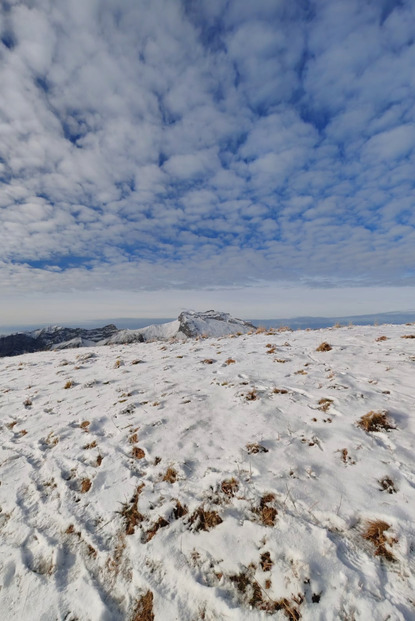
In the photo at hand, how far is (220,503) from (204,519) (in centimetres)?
34

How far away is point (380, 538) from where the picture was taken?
11.7ft

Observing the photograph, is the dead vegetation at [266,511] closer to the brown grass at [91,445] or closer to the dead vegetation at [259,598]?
the dead vegetation at [259,598]

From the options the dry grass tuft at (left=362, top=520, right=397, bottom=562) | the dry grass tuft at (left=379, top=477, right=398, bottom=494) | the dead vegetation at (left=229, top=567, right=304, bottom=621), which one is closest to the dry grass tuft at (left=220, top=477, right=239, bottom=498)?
the dead vegetation at (left=229, top=567, right=304, bottom=621)

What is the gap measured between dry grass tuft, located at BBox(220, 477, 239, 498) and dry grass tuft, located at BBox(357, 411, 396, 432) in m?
2.94

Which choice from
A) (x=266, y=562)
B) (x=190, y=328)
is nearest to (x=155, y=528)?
(x=266, y=562)

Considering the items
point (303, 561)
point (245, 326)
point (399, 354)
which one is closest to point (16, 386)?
point (303, 561)

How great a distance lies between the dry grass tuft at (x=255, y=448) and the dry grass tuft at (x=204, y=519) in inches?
56.6

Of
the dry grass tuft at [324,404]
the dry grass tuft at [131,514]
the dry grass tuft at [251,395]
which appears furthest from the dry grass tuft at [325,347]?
the dry grass tuft at [131,514]

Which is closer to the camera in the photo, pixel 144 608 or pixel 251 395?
pixel 144 608

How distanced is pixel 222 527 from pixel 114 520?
6.05 feet

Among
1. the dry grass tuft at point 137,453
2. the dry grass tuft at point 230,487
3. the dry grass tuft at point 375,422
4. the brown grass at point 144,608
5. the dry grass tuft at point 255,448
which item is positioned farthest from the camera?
the dry grass tuft at point 137,453

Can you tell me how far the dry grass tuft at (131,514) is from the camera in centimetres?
434

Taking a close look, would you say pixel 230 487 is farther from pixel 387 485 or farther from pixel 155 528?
pixel 387 485

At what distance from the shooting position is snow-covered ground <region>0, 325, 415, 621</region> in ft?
10.7
